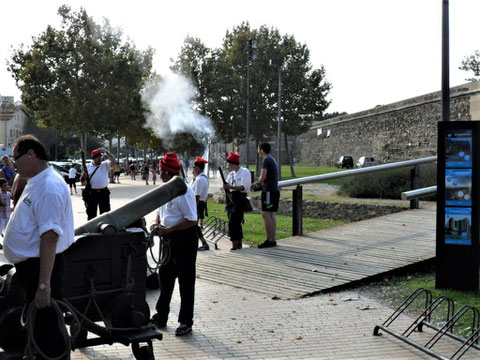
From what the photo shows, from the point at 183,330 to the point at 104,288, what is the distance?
157 cm

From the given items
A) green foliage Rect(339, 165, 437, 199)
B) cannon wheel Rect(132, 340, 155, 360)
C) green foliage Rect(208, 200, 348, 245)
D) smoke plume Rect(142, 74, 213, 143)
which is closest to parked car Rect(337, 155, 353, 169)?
smoke plume Rect(142, 74, 213, 143)

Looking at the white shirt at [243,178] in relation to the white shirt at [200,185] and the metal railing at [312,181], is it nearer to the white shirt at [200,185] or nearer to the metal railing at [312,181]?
the white shirt at [200,185]

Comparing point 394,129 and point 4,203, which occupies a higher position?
point 394,129

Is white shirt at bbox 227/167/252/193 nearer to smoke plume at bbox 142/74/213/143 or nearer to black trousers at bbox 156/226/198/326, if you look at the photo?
black trousers at bbox 156/226/198/326

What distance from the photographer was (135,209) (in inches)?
197

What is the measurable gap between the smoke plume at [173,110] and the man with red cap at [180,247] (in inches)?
1694

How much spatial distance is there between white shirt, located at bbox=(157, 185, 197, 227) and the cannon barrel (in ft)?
2.81

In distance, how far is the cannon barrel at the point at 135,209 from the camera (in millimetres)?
4840

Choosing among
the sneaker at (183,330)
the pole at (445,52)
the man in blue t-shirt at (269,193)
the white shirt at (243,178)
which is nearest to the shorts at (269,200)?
the man in blue t-shirt at (269,193)

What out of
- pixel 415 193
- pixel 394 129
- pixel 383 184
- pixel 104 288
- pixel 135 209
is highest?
pixel 394 129

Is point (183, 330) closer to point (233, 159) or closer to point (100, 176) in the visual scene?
point (233, 159)

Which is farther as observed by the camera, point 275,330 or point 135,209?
point 275,330

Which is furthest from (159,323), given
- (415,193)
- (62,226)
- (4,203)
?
(4,203)

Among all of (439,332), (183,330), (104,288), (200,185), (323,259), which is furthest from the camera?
(200,185)
